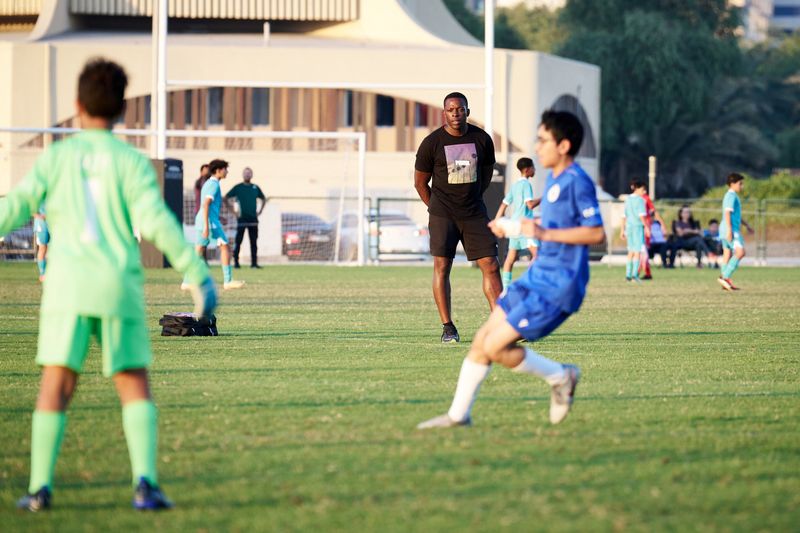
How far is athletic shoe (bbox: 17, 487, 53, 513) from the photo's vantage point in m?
5.59

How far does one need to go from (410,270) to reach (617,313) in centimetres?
1420

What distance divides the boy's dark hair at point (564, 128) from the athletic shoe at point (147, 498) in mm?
2966

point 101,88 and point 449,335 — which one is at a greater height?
point 101,88

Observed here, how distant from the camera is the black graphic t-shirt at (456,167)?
1268 centimetres

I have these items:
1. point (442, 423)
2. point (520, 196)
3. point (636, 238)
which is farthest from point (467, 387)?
point (636, 238)

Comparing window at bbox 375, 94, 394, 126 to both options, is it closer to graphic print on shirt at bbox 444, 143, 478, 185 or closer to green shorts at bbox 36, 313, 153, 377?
graphic print on shirt at bbox 444, 143, 478, 185

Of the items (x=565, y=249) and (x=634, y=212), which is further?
(x=634, y=212)

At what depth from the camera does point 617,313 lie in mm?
17078

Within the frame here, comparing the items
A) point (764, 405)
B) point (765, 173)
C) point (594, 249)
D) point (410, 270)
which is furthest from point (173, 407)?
point (765, 173)

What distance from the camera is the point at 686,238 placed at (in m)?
34.9

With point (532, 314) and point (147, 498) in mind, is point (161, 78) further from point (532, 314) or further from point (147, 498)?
point (147, 498)

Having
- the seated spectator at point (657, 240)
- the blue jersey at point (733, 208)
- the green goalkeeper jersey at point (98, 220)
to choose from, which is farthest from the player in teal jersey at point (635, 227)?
the green goalkeeper jersey at point (98, 220)

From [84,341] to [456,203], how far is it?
7341mm

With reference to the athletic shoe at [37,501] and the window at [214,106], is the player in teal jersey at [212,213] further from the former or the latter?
the window at [214,106]
